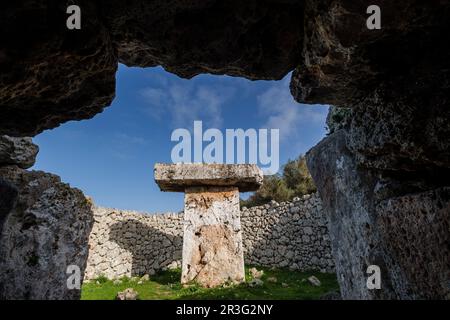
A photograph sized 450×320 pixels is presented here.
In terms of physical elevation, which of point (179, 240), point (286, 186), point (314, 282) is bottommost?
point (314, 282)

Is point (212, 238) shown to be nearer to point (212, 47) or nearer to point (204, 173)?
point (204, 173)

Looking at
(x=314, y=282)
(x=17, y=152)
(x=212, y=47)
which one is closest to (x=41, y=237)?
(x=17, y=152)

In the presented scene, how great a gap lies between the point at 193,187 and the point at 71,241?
7230 mm

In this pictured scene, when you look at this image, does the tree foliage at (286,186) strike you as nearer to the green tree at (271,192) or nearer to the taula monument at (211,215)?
the green tree at (271,192)

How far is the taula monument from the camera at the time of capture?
29.0 ft

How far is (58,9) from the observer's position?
4.32ft

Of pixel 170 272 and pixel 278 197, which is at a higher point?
pixel 278 197

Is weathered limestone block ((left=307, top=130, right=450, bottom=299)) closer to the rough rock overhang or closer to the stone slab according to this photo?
the rough rock overhang

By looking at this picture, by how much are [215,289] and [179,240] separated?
4.93 m

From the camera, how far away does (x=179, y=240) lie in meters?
12.7

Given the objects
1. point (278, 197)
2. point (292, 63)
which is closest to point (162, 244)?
point (278, 197)

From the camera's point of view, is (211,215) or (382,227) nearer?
(382,227)

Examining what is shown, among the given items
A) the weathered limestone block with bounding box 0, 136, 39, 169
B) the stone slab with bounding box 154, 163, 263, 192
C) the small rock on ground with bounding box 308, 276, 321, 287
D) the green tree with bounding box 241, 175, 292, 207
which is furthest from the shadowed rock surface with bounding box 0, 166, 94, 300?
the green tree with bounding box 241, 175, 292, 207
